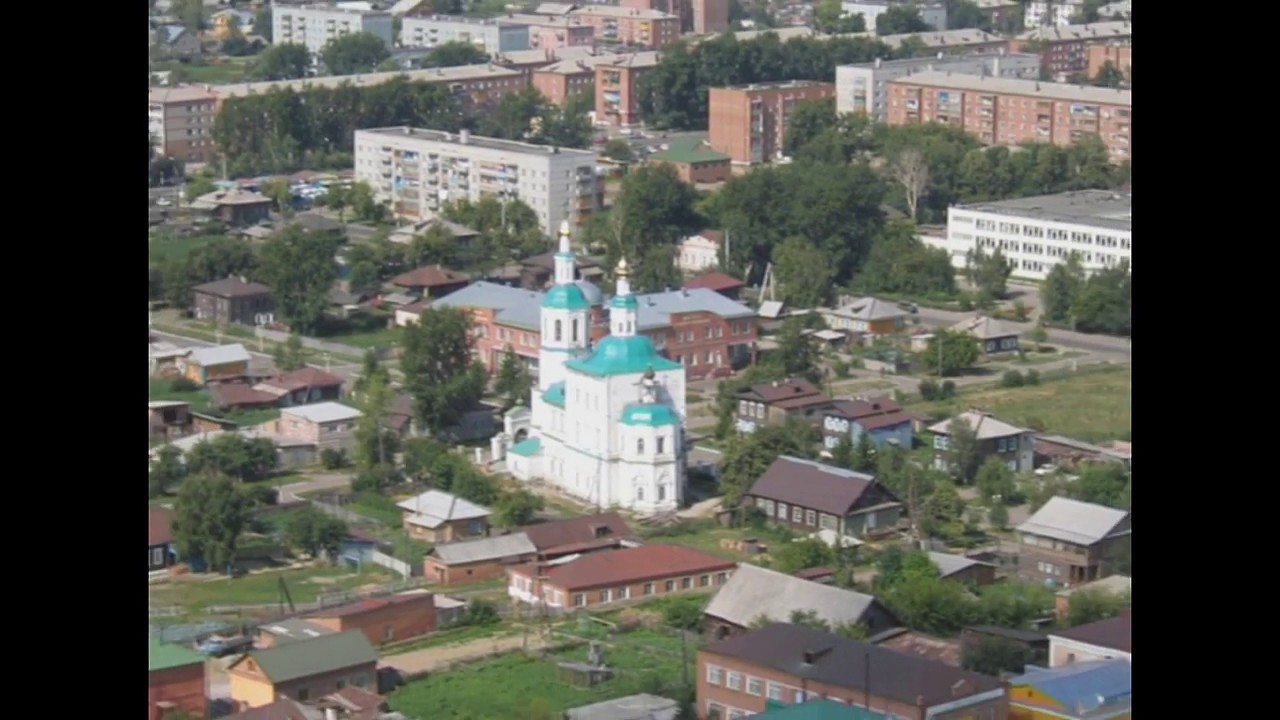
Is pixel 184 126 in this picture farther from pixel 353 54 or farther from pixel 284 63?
pixel 353 54

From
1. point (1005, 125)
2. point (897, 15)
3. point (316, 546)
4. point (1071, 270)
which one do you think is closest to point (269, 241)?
point (1071, 270)

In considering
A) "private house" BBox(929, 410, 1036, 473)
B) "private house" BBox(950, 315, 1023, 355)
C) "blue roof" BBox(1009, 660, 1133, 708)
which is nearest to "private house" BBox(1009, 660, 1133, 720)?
"blue roof" BBox(1009, 660, 1133, 708)

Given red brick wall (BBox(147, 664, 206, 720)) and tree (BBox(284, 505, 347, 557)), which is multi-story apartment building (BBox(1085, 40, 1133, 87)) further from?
red brick wall (BBox(147, 664, 206, 720))

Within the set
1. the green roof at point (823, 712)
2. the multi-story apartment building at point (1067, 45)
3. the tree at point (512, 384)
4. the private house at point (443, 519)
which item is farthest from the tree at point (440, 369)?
the multi-story apartment building at point (1067, 45)

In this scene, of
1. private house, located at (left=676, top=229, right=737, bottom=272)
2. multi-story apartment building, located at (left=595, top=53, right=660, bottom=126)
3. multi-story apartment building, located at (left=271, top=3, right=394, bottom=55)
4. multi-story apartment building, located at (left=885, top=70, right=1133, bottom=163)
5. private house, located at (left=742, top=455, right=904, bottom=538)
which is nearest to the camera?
private house, located at (left=742, top=455, right=904, bottom=538)

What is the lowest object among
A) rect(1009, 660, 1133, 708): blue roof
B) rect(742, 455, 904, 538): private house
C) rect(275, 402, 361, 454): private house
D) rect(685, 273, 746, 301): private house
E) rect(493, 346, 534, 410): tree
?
rect(1009, 660, 1133, 708): blue roof

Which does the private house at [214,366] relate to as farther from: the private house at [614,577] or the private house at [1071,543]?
the private house at [1071,543]
